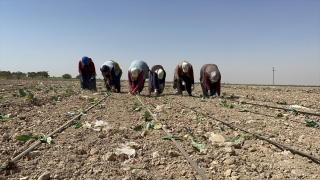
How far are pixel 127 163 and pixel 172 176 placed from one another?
59 cm

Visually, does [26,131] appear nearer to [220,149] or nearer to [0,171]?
[0,171]

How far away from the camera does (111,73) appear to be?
1277cm

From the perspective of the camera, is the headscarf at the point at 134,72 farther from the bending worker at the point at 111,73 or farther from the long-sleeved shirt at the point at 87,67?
the long-sleeved shirt at the point at 87,67

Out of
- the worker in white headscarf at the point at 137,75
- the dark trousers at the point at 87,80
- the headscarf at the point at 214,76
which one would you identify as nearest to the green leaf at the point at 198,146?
the headscarf at the point at 214,76

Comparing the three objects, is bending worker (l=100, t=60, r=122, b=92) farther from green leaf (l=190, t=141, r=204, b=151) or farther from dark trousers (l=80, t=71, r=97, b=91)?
green leaf (l=190, t=141, r=204, b=151)

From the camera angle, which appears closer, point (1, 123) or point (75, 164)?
point (75, 164)

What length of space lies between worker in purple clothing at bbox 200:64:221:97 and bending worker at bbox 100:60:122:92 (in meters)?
3.82

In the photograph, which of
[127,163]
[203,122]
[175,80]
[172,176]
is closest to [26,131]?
[127,163]

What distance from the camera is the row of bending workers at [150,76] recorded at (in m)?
11.4

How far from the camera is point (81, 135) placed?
4137 millimetres

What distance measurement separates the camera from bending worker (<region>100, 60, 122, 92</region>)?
12.5 meters

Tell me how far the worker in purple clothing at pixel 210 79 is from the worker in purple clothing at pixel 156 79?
1.77m

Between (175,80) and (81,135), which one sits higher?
(175,80)

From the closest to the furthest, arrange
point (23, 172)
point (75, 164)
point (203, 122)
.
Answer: point (23, 172) < point (75, 164) < point (203, 122)
